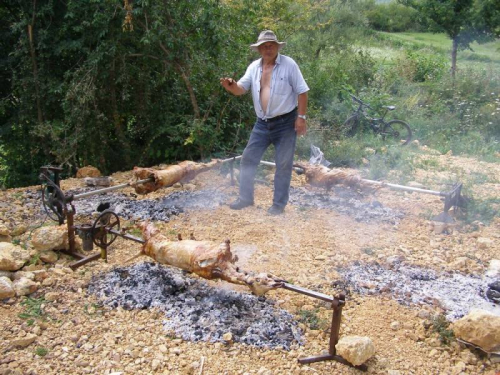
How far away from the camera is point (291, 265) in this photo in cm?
440

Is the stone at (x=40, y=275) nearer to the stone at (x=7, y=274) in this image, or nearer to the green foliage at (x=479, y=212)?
the stone at (x=7, y=274)

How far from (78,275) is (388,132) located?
25.1 feet

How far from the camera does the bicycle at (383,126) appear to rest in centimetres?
984

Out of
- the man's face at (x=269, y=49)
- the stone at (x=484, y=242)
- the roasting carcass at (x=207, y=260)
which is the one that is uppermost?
the man's face at (x=269, y=49)

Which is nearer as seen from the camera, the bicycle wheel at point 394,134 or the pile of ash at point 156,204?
the pile of ash at point 156,204

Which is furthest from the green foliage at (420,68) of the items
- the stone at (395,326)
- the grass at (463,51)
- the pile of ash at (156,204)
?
the stone at (395,326)

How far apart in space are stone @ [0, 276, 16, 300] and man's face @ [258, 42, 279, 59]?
353 cm

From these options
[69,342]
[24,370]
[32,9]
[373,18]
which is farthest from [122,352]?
[373,18]

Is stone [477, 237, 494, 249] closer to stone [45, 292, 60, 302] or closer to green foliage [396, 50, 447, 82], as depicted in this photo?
stone [45, 292, 60, 302]

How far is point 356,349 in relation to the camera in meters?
2.97

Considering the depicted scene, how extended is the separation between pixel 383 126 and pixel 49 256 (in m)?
7.73

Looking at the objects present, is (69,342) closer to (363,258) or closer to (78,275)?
(78,275)

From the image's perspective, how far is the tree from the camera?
12.2 metres

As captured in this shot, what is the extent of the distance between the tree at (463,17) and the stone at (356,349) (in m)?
11.7
